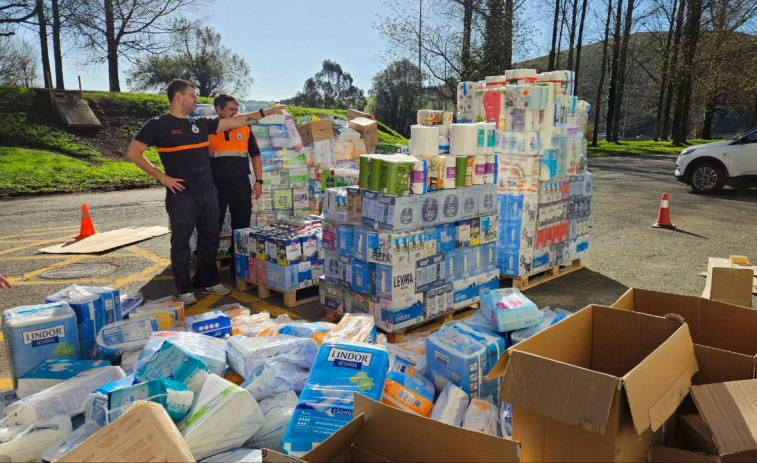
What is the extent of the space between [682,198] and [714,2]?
2603cm

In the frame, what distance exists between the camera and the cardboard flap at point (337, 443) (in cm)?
180

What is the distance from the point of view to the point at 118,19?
84.8 ft

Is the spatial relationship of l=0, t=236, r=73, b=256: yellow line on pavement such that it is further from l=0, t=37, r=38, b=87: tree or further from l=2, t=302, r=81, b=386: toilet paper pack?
l=0, t=37, r=38, b=87: tree

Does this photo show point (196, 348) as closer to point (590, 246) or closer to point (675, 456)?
point (675, 456)

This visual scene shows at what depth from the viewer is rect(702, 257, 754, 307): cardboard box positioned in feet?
16.2

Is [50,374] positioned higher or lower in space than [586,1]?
lower

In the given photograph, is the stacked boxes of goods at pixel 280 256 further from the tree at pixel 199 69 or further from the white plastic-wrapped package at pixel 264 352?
the tree at pixel 199 69

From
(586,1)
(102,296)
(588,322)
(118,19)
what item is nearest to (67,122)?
(118,19)

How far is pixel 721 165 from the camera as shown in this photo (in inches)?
530

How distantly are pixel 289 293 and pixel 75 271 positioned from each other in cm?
346

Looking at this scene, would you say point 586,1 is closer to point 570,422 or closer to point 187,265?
point 187,265

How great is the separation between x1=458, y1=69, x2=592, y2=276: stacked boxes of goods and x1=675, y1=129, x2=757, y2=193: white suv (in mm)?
8606

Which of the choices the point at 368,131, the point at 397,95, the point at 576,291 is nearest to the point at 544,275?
the point at 576,291

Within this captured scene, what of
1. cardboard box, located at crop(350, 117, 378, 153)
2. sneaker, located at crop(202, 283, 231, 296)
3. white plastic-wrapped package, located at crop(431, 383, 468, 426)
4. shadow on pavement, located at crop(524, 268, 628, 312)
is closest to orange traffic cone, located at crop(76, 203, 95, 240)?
sneaker, located at crop(202, 283, 231, 296)
